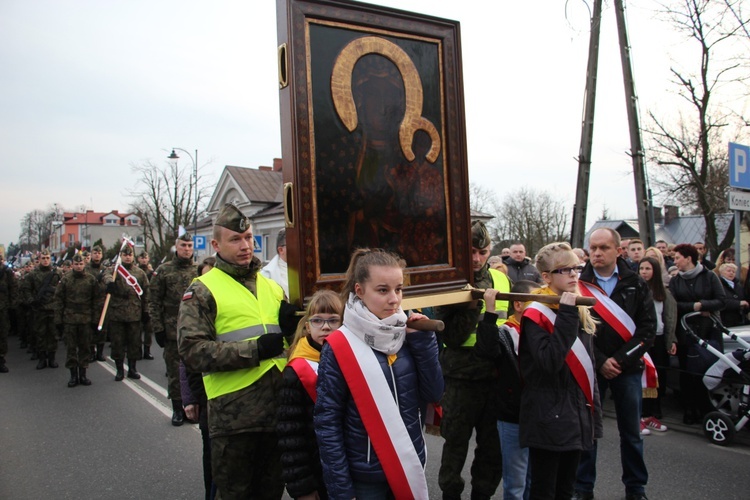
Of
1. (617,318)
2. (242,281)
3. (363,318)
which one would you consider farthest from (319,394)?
(617,318)

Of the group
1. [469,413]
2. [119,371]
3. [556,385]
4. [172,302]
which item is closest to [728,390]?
[469,413]

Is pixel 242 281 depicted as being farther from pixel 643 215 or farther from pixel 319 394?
pixel 643 215

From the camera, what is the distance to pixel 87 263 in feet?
36.4

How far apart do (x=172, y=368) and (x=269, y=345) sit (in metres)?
4.55

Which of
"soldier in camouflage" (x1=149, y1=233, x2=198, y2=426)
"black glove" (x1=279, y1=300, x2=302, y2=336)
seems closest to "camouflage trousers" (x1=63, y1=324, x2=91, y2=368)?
"soldier in camouflage" (x1=149, y1=233, x2=198, y2=426)

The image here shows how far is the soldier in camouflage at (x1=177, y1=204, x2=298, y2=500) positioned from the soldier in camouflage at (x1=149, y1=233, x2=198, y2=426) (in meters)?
4.11

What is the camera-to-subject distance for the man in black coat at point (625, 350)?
431 cm

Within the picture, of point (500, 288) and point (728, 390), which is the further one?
point (728, 390)

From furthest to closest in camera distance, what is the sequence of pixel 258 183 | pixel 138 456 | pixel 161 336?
pixel 258 183 → pixel 161 336 → pixel 138 456

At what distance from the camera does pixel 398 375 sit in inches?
100

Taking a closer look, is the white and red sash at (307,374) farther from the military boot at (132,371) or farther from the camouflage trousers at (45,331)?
the camouflage trousers at (45,331)

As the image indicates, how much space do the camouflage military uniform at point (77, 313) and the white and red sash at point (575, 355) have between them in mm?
8644

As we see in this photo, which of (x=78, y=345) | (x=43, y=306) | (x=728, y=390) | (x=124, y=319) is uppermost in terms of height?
(x=43, y=306)

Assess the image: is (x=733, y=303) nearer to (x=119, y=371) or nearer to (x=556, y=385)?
(x=556, y=385)
